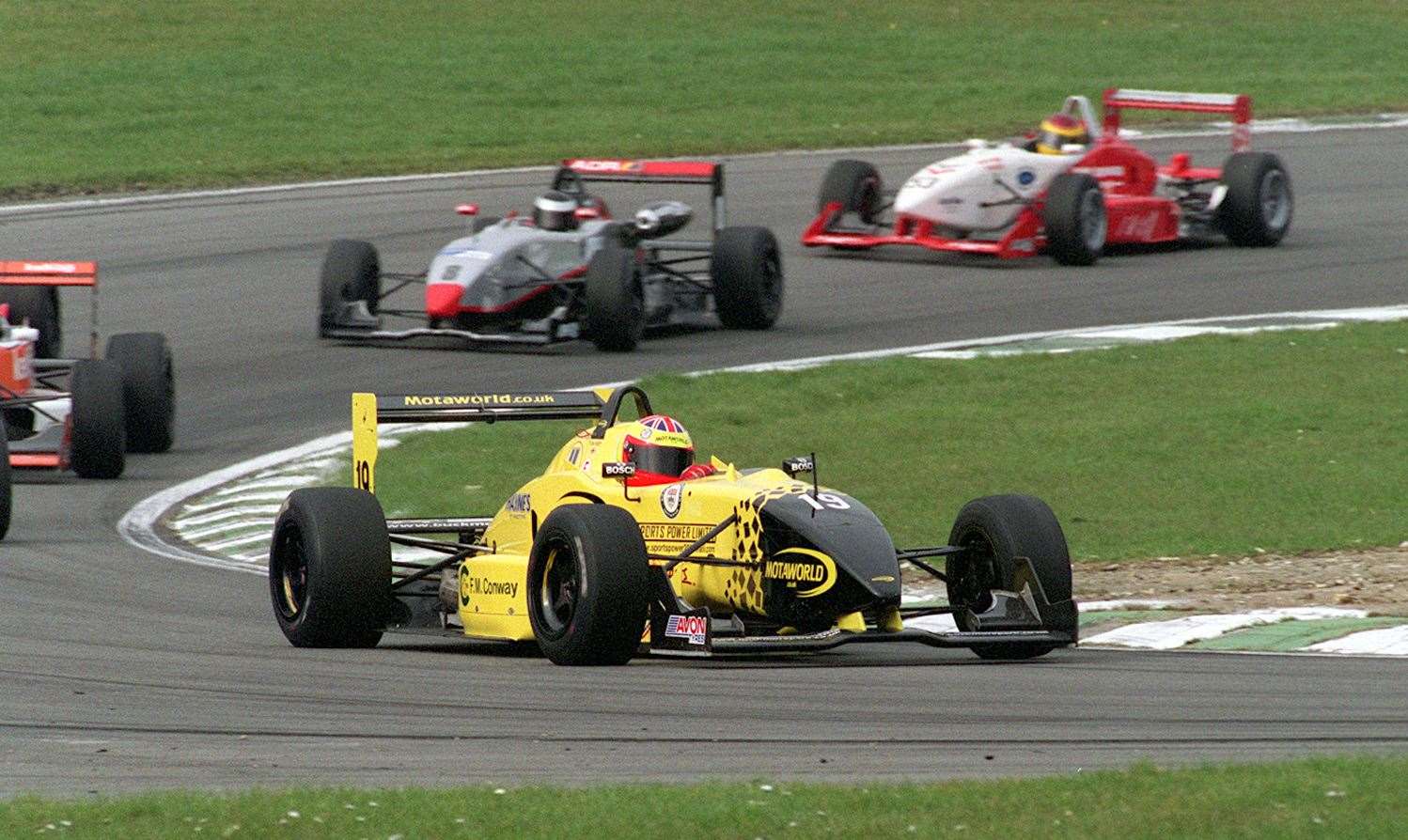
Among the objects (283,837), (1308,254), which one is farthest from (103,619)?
(1308,254)

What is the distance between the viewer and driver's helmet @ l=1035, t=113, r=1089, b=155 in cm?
2794

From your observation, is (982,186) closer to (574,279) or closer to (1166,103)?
(1166,103)

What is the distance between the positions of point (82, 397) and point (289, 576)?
6.12 metres

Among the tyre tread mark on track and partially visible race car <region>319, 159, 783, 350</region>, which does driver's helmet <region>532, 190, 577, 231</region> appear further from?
the tyre tread mark on track

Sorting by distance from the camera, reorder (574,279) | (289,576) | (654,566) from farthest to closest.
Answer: (574,279) < (289,576) < (654,566)

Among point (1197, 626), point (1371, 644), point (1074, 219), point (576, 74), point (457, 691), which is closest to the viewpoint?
point (457, 691)

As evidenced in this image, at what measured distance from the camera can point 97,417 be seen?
18.0 metres

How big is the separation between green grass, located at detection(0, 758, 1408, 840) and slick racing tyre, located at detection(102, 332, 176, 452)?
11.6 meters

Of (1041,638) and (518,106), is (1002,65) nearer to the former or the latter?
(518,106)

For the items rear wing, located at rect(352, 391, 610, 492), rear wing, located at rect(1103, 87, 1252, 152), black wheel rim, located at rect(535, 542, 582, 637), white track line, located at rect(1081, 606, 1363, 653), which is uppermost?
rear wing, located at rect(1103, 87, 1252, 152)

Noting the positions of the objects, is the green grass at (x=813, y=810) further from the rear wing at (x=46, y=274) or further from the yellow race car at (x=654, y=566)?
the rear wing at (x=46, y=274)

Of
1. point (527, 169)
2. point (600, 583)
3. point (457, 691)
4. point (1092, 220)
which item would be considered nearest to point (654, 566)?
point (600, 583)

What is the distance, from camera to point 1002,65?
4572cm

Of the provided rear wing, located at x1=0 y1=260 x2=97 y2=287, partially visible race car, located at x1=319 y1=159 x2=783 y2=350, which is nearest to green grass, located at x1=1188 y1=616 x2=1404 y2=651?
rear wing, located at x1=0 y1=260 x2=97 y2=287
